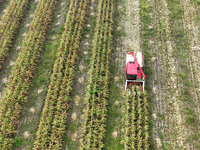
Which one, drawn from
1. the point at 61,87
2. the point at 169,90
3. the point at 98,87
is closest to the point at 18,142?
the point at 61,87

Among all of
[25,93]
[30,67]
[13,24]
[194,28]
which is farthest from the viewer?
[13,24]

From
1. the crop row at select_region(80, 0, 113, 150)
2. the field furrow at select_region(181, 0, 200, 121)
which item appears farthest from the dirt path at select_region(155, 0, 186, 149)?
the crop row at select_region(80, 0, 113, 150)

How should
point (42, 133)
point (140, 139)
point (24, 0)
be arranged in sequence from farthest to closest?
point (24, 0)
point (42, 133)
point (140, 139)

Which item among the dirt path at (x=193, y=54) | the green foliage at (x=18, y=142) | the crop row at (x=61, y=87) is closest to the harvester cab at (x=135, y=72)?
the dirt path at (x=193, y=54)

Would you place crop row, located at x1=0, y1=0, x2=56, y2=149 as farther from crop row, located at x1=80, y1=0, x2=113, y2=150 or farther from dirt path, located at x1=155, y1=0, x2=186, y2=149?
dirt path, located at x1=155, y1=0, x2=186, y2=149

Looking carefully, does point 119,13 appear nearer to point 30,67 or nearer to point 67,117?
point 30,67

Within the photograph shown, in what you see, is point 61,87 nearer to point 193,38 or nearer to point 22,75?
point 22,75

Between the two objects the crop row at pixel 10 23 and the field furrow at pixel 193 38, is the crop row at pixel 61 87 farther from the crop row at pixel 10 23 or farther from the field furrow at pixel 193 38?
the field furrow at pixel 193 38

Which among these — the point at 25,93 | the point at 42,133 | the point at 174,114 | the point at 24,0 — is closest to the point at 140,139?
the point at 174,114
